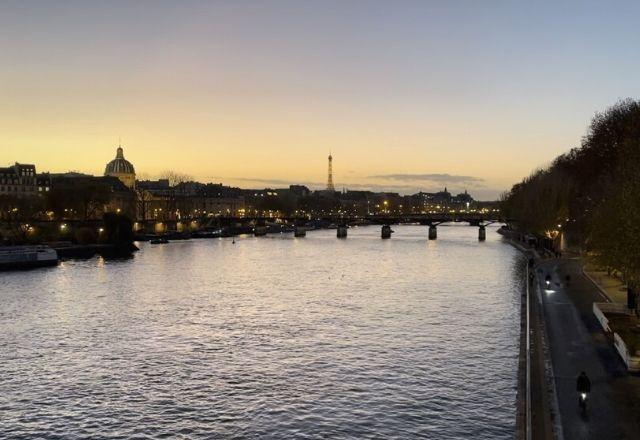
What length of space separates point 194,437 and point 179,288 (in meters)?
43.9

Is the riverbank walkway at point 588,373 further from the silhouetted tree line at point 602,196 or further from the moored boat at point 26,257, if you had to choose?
the moored boat at point 26,257

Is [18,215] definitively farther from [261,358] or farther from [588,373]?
[588,373]

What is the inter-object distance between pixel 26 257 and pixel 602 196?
242 feet

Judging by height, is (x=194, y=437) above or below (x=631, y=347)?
below

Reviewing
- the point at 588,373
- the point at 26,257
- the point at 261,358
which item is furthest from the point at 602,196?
the point at 26,257

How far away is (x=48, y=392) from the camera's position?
1246 inches

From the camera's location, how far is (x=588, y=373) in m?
28.3

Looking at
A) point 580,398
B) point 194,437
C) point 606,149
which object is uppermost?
point 606,149

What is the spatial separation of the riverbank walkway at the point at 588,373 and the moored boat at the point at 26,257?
231 feet

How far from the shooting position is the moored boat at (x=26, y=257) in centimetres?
9175

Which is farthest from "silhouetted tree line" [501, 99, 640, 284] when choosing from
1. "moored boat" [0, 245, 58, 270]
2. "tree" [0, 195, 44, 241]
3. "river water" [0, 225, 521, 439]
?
"tree" [0, 195, 44, 241]

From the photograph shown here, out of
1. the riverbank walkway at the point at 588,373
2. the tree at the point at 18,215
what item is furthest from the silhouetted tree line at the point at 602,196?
the tree at the point at 18,215

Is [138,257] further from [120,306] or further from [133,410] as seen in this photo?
[133,410]

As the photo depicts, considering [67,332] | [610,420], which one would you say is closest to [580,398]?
[610,420]
